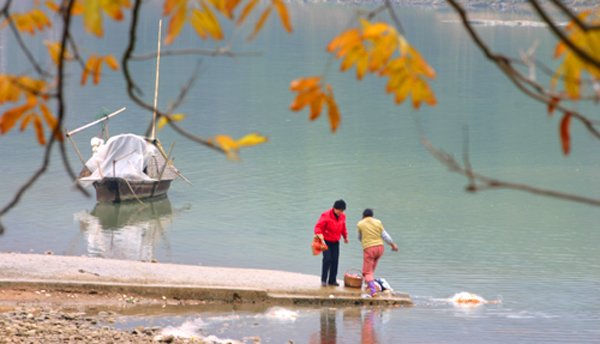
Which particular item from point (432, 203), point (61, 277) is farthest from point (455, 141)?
point (61, 277)

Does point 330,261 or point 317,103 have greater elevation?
point 317,103

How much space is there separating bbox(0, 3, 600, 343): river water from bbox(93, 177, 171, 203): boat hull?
13.0 inches

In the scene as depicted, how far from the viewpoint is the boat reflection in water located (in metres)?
14.0

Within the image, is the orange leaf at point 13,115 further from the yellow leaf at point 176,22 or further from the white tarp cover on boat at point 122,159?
the white tarp cover on boat at point 122,159

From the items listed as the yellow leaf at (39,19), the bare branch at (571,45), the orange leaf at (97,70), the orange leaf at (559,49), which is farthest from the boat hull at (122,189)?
the bare branch at (571,45)

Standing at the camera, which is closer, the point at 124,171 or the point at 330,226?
the point at 330,226

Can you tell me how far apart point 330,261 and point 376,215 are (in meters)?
8.03

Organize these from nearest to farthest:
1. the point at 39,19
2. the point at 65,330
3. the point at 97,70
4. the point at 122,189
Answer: the point at 97,70
the point at 39,19
the point at 65,330
the point at 122,189

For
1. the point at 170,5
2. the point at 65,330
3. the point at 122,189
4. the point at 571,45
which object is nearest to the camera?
the point at 571,45

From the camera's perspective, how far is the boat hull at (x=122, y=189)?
17562 millimetres

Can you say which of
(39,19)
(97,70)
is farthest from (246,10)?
(39,19)

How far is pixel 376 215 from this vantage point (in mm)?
18047

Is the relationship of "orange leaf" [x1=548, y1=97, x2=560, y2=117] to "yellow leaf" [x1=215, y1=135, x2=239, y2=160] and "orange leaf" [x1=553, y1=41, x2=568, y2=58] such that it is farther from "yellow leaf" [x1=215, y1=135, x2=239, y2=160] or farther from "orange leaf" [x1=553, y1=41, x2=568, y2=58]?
"yellow leaf" [x1=215, y1=135, x2=239, y2=160]

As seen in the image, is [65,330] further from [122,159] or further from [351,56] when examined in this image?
[122,159]
